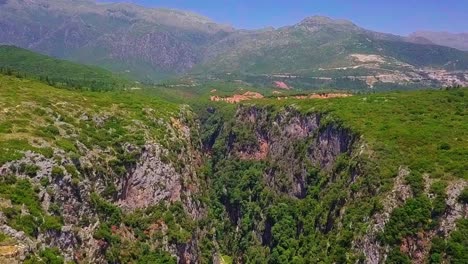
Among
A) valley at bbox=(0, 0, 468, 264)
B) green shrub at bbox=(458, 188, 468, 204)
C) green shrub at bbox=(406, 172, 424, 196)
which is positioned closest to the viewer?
valley at bbox=(0, 0, 468, 264)

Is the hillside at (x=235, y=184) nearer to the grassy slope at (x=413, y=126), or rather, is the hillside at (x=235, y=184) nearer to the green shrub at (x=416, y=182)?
the green shrub at (x=416, y=182)

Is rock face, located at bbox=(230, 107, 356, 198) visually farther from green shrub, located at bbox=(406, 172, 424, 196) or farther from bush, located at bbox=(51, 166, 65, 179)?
bush, located at bbox=(51, 166, 65, 179)

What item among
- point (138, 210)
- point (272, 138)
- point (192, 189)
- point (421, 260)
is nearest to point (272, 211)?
point (192, 189)

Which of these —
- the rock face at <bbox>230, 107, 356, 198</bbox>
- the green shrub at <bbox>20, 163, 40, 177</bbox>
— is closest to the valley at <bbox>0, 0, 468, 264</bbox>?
the green shrub at <bbox>20, 163, 40, 177</bbox>

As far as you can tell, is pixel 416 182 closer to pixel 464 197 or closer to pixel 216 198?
pixel 464 197

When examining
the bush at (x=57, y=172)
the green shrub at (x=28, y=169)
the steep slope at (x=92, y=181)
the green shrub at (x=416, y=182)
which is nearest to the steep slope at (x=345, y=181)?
the green shrub at (x=416, y=182)

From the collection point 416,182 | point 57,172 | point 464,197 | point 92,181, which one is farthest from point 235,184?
point 464,197
